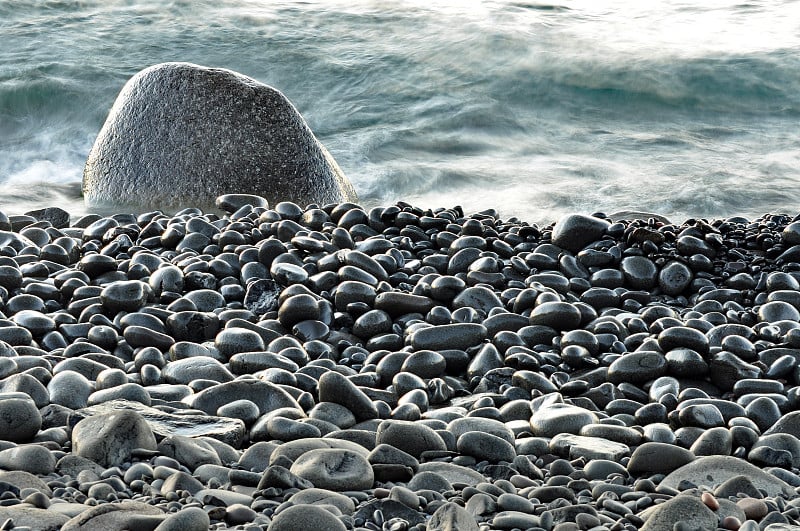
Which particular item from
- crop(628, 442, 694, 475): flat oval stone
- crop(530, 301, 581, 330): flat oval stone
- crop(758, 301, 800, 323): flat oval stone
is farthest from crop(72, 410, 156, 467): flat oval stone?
crop(758, 301, 800, 323): flat oval stone

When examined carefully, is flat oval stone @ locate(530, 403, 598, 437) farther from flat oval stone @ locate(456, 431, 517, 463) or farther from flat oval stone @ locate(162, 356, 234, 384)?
flat oval stone @ locate(162, 356, 234, 384)

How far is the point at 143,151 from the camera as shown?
24.5ft

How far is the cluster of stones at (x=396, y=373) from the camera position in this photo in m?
2.20

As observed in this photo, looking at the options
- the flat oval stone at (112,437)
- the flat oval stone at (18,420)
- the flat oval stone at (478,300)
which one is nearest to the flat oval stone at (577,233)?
the flat oval stone at (478,300)

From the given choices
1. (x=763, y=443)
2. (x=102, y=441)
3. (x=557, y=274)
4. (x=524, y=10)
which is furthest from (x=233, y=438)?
(x=524, y=10)

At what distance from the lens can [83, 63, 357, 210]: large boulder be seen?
7316 millimetres

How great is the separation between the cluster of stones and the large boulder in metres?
1.29

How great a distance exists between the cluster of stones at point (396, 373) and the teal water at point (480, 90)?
11.0ft

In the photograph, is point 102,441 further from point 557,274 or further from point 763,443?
point 557,274

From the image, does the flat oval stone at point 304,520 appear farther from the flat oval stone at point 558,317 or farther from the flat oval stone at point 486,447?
the flat oval stone at point 558,317

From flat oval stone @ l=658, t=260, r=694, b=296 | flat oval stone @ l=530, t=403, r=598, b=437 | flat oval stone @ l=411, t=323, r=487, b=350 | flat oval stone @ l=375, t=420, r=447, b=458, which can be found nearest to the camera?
flat oval stone @ l=375, t=420, r=447, b=458

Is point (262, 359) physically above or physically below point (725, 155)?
above

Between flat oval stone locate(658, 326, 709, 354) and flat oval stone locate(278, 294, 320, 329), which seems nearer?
A: flat oval stone locate(658, 326, 709, 354)

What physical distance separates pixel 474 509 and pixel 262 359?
5.16 feet
